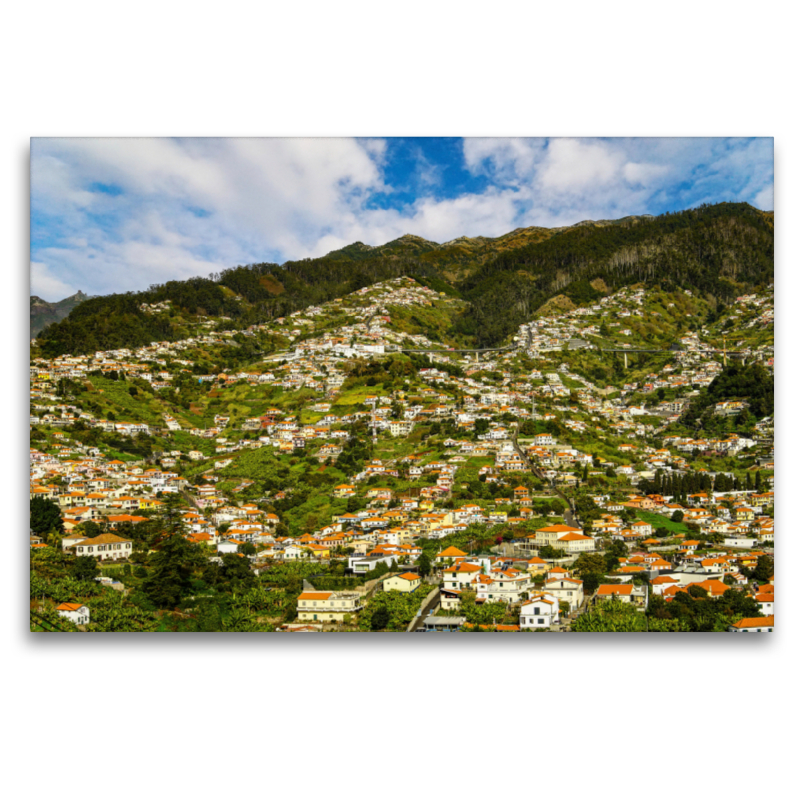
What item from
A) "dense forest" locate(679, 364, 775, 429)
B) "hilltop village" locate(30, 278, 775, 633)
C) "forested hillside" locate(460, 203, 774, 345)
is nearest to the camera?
"hilltop village" locate(30, 278, 775, 633)

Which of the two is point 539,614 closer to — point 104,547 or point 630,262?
point 104,547

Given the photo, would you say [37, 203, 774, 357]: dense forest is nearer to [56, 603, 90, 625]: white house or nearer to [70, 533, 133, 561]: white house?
[70, 533, 133, 561]: white house

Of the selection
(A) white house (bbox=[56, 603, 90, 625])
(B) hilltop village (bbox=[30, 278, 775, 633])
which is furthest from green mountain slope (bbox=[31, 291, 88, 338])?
(A) white house (bbox=[56, 603, 90, 625])

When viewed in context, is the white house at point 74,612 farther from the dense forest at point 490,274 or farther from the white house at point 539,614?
the white house at point 539,614

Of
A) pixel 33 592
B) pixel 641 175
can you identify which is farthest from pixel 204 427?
pixel 641 175

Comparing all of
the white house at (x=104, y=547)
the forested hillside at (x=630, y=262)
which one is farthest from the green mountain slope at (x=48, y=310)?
the forested hillside at (x=630, y=262)
